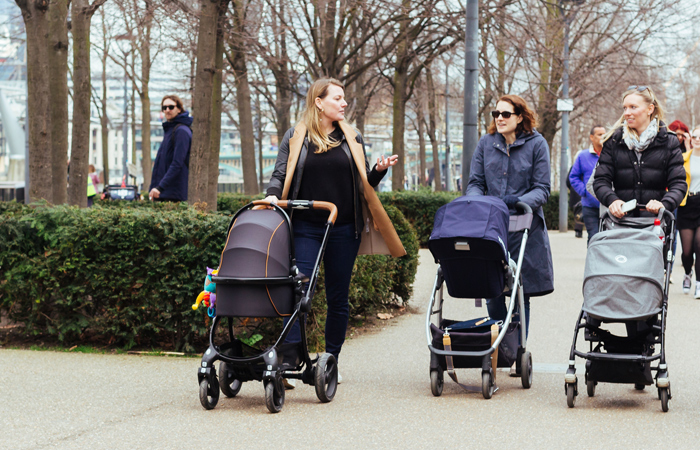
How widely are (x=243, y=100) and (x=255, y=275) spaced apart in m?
14.6

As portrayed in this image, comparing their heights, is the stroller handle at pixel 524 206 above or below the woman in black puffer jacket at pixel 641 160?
below

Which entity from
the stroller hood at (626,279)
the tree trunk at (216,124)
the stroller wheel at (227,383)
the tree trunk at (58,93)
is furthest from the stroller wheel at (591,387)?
the tree trunk at (216,124)

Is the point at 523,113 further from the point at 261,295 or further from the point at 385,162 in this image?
the point at 261,295

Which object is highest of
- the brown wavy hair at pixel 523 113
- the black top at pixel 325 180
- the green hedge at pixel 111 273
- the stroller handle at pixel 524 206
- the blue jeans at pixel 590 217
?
the brown wavy hair at pixel 523 113

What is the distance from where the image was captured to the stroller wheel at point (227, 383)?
515 cm

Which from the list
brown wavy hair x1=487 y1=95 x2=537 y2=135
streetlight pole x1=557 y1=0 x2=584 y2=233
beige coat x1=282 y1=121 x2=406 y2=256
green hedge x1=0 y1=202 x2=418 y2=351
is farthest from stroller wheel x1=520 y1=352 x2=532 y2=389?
streetlight pole x1=557 y1=0 x2=584 y2=233

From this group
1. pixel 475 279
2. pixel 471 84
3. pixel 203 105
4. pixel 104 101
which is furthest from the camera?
pixel 104 101

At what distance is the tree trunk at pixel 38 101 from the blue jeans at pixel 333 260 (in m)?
4.58

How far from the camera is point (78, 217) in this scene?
6738 mm

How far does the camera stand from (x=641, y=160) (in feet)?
18.9

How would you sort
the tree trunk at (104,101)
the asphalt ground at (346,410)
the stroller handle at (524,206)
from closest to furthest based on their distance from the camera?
the asphalt ground at (346,410)
the stroller handle at (524,206)
the tree trunk at (104,101)

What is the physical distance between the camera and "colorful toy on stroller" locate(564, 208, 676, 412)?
5062mm

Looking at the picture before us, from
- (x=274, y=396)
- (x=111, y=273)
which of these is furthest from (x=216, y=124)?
(x=274, y=396)

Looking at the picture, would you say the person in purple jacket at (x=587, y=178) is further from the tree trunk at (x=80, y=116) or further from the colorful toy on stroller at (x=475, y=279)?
the tree trunk at (x=80, y=116)
